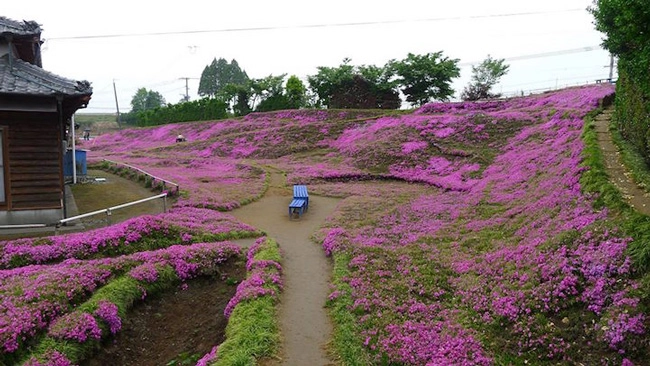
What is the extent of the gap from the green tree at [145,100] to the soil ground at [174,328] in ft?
437

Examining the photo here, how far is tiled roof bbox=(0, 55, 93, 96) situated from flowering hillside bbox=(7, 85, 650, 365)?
4.59 meters

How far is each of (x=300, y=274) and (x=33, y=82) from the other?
10.4 metres

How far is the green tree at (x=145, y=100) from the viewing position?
13388cm

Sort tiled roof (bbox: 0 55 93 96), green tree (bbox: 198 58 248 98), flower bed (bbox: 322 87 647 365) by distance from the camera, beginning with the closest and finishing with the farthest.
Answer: flower bed (bbox: 322 87 647 365), tiled roof (bbox: 0 55 93 96), green tree (bbox: 198 58 248 98)

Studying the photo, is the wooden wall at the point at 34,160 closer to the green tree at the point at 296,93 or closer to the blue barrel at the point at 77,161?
the blue barrel at the point at 77,161

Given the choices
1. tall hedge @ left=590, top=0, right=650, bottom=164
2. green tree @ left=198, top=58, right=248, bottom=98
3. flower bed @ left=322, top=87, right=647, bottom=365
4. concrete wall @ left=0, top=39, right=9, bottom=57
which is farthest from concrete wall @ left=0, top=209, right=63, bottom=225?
green tree @ left=198, top=58, right=248, bottom=98

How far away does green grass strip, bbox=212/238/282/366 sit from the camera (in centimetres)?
783

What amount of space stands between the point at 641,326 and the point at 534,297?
6.62 feet

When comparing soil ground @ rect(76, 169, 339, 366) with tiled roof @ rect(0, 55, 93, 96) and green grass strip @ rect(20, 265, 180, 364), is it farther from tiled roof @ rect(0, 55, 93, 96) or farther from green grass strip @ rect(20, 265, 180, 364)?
tiled roof @ rect(0, 55, 93, 96)

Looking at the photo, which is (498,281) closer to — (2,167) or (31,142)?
(31,142)

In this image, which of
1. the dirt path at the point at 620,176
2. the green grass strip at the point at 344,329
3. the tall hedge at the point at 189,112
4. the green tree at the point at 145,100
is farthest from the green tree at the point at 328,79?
the green tree at the point at 145,100

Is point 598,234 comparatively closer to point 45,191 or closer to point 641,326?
point 641,326

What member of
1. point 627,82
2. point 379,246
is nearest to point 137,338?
point 379,246

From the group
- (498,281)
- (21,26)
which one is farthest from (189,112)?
(498,281)
